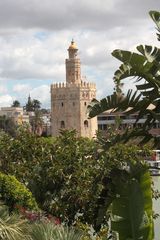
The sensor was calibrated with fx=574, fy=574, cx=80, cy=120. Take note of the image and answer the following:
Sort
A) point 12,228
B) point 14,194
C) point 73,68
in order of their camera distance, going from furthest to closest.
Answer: point 73,68, point 14,194, point 12,228

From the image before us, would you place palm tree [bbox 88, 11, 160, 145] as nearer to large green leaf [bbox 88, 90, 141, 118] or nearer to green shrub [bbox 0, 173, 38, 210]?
large green leaf [bbox 88, 90, 141, 118]

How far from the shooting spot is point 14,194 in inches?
421

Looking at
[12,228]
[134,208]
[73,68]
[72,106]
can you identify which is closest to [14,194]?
[12,228]

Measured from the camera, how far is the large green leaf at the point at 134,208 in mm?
6492

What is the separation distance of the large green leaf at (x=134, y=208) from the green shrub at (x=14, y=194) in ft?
13.2

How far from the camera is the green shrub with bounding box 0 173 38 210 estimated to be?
10.6m

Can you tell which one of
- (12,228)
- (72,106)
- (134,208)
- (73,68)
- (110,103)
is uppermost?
(73,68)

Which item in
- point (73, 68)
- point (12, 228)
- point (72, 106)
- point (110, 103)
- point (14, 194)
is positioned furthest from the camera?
point (73, 68)

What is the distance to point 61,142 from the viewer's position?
45.1 ft

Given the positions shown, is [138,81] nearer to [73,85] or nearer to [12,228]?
[12,228]

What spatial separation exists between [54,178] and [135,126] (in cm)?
584

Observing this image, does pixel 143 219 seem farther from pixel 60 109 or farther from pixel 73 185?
pixel 60 109

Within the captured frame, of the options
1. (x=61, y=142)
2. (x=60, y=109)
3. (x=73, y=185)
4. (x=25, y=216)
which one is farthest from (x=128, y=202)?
(x=60, y=109)

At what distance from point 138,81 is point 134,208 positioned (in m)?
1.44
